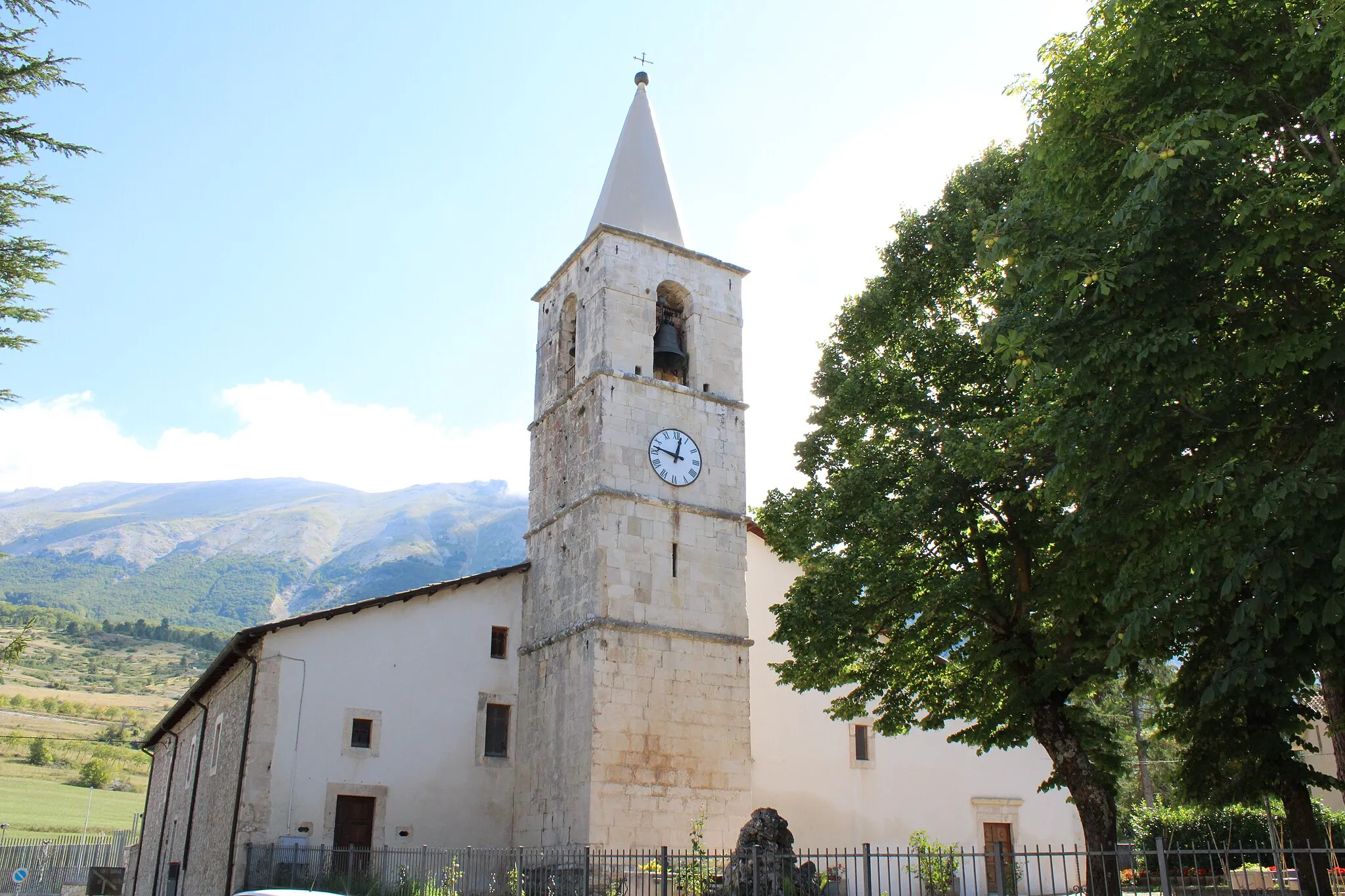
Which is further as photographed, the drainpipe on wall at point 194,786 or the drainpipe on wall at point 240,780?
the drainpipe on wall at point 194,786

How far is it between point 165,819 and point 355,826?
14733 mm

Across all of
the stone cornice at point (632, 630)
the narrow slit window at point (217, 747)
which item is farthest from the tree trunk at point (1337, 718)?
the narrow slit window at point (217, 747)

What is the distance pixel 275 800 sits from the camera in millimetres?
20609

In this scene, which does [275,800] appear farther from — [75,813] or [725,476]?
[75,813]

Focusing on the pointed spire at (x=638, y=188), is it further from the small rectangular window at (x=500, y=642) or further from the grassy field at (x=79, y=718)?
the grassy field at (x=79, y=718)

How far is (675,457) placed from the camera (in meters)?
23.7

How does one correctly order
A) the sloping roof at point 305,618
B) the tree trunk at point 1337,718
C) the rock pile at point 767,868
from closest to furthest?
the tree trunk at point 1337,718 → the rock pile at point 767,868 → the sloping roof at point 305,618

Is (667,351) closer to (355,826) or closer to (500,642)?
(500,642)

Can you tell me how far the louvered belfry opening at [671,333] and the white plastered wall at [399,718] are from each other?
22.5 ft

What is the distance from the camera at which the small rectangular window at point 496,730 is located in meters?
23.4

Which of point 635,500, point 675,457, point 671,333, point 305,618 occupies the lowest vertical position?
point 305,618

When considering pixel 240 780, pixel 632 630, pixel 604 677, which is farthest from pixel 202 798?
pixel 632 630

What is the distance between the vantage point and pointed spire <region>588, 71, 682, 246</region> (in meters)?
25.8

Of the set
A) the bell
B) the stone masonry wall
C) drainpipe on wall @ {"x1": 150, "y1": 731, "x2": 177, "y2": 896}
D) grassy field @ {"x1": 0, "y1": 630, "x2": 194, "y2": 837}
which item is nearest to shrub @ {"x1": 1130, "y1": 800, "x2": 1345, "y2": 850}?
the bell
